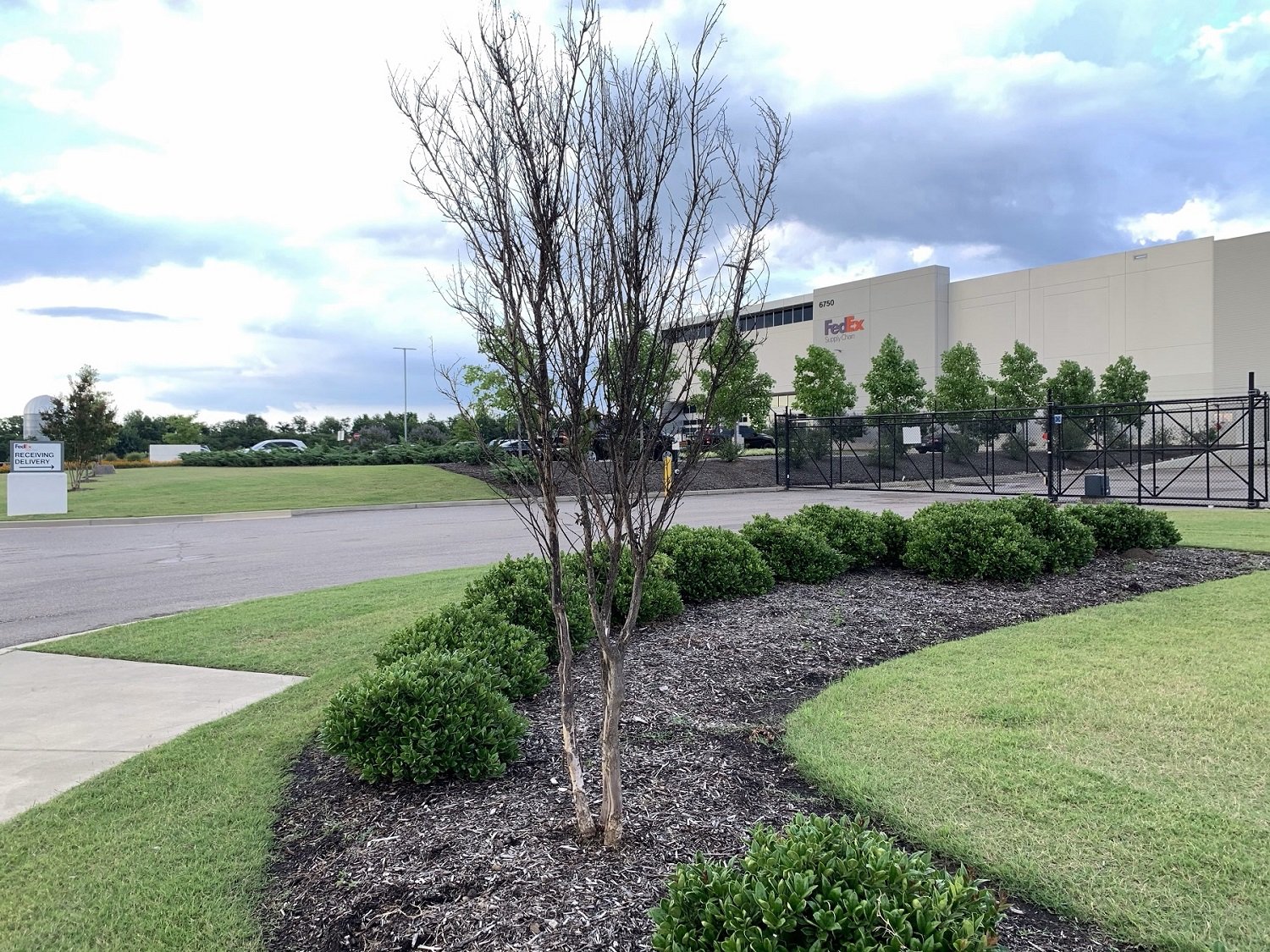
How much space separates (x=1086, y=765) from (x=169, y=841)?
428 centimetres

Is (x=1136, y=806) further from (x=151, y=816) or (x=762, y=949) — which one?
(x=151, y=816)

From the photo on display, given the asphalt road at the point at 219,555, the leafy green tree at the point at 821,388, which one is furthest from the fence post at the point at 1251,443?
the leafy green tree at the point at 821,388

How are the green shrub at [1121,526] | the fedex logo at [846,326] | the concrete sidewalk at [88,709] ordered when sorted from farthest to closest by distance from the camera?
the fedex logo at [846,326] < the green shrub at [1121,526] < the concrete sidewalk at [88,709]

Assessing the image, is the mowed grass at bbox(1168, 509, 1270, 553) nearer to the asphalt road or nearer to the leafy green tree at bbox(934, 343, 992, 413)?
the asphalt road

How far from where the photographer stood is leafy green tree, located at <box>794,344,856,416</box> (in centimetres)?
4666

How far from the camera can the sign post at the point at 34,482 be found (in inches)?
846

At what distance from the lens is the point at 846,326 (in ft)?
213

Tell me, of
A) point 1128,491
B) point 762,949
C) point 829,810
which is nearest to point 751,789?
point 829,810

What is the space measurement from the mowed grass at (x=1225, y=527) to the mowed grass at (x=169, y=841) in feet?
38.5

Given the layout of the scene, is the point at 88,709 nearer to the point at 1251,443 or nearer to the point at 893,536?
the point at 893,536

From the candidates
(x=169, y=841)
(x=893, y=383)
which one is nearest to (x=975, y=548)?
(x=169, y=841)

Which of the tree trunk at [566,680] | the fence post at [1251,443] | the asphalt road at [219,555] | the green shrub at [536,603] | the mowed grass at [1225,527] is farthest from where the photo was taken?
the fence post at [1251,443]

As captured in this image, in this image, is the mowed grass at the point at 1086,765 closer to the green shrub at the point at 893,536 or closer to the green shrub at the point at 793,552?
the green shrub at the point at 793,552

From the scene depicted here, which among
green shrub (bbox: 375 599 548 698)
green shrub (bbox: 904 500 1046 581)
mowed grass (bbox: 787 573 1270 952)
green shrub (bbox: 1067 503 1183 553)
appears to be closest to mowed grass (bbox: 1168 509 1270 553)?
green shrub (bbox: 1067 503 1183 553)
